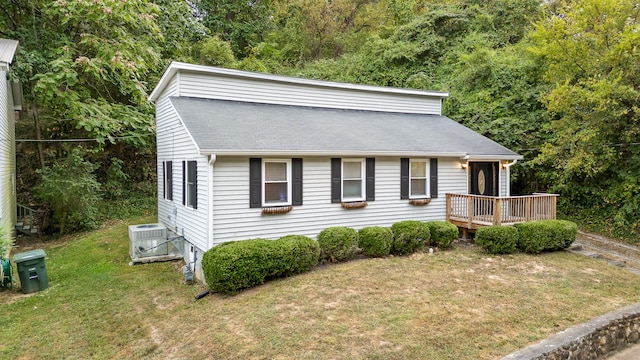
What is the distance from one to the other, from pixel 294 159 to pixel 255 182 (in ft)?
3.70

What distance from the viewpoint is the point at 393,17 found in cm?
2627

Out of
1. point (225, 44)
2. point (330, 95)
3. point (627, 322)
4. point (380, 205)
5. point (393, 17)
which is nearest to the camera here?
point (627, 322)

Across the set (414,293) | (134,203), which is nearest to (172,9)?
(134,203)

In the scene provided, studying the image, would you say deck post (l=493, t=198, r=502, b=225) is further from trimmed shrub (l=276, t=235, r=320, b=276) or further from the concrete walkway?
trimmed shrub (l=276, t=235, r=320, b=276)

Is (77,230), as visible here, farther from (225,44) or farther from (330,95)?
(225,44)

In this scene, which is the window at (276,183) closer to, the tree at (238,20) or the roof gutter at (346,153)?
the roof gutter at (346,153)

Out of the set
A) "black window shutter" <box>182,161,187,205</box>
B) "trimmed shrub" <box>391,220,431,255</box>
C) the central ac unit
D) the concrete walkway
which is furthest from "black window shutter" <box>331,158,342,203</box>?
the concrete walkway

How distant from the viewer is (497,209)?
10070 mm

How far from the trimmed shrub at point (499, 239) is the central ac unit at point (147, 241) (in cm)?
850

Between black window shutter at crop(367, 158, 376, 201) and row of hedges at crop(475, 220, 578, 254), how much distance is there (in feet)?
9.62

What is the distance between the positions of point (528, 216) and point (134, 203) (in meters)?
16.5

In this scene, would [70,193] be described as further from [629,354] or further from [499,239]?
[629,354]

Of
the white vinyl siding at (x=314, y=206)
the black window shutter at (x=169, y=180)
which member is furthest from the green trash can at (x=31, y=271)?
the white vinyl siding at (x=314, y=206)

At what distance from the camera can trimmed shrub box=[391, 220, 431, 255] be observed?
9281 millimetres
